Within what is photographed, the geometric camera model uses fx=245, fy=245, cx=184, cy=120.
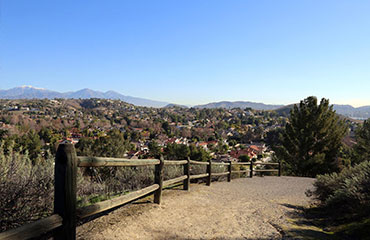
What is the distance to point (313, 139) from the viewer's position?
19641 millimetres

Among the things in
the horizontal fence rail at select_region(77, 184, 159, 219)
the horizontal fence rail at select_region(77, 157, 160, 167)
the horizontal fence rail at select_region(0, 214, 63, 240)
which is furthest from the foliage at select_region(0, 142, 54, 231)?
the horizontal fence rail at select_region(0, 214, 63, 240)

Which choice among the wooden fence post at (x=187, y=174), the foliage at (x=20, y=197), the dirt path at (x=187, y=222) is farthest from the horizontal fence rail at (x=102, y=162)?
the wooden fence post at (x=187, y=174)

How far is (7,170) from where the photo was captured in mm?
3797

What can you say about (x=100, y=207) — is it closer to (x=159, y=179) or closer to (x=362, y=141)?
(x=159, y=179)

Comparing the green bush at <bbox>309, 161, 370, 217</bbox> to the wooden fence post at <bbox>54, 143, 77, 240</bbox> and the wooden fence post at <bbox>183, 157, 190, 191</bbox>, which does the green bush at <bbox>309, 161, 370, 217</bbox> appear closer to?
the wooden fence post at <bbox>183, 157, 190, 191</bbox>

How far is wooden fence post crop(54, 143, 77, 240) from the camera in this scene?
2.33 meters

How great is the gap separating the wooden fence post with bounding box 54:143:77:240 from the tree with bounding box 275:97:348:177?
19834 millimetres

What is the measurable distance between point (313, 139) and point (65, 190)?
2077 centimetres

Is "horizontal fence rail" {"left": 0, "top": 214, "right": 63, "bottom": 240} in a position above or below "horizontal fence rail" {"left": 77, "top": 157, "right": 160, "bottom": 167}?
below

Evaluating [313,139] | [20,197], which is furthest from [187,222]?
[313,139]

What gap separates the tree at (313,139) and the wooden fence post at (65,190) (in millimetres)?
19834

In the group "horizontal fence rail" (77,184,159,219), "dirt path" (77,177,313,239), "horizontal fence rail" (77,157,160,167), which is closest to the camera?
"horizontal fence rail" (77,184,159,219)

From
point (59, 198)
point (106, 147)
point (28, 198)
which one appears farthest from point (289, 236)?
point (106, 147)

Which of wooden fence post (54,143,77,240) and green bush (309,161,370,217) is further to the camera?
Answer: green bush (309,161,370,217)
